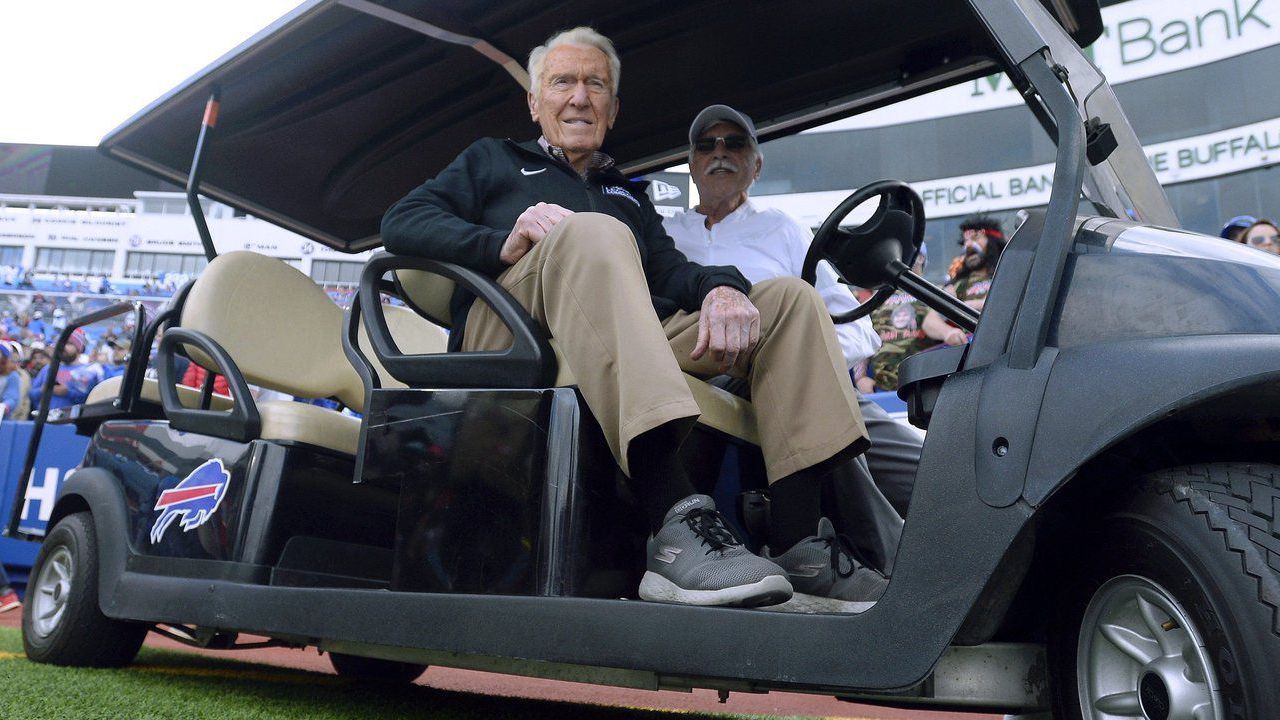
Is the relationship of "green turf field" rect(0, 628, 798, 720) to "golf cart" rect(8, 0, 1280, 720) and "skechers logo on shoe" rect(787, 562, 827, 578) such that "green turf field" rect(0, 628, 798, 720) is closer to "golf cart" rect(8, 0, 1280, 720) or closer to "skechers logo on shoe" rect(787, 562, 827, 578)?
"golf cart" rect(8, 0, 1280, 720)

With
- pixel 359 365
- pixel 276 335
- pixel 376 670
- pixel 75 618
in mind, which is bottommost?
pixel 376 670

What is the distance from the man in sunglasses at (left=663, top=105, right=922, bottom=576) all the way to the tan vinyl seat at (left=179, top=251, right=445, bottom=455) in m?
1.12

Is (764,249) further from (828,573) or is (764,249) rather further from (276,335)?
(276,335)

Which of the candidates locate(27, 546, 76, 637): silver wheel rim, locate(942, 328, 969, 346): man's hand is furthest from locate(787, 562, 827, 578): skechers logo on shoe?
locate(942, 328, 969, 346): man's hand

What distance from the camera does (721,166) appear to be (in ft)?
9.53

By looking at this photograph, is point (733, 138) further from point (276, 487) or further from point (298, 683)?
point (298, 683)

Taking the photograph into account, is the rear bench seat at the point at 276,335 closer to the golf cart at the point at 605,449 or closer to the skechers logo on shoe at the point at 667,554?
the golf cart at the point at 605,449

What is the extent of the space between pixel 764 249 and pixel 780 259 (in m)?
0.06

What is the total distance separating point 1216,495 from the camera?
1.15 meters

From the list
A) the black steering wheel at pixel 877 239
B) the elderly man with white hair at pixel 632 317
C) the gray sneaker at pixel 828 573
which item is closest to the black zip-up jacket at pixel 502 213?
the elderly man with white hair at pixel 632 317

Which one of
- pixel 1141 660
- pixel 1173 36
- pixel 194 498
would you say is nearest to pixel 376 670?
pixel 194 498

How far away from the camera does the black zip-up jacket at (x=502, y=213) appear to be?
2053 mm

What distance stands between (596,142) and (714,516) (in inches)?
44.4

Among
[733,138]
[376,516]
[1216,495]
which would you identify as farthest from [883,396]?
[1216,495]
